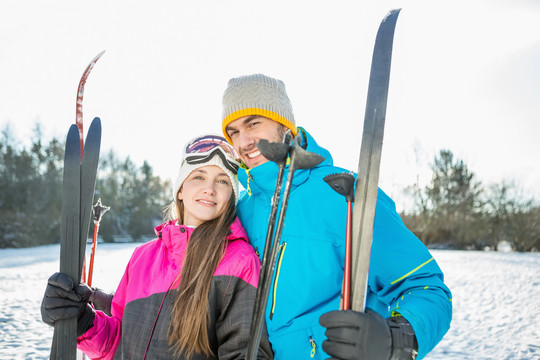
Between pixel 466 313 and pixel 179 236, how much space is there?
23.8 ft

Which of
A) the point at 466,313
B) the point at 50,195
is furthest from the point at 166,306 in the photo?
the point at 50,195

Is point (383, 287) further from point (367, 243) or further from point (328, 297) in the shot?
point (367, 243)

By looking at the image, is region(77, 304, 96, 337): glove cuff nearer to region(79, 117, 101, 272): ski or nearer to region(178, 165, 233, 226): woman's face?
region(79, 117, 101, 272): ski

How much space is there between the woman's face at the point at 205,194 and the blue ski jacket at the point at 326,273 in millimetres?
507

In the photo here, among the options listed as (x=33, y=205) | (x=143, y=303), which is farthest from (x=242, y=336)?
(x=33, y=205)

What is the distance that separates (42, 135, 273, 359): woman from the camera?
5.07ft

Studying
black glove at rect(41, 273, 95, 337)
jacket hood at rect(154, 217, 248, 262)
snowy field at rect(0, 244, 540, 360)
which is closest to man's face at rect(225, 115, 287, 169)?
jacket hood at rect(154, 217, 248, 262)

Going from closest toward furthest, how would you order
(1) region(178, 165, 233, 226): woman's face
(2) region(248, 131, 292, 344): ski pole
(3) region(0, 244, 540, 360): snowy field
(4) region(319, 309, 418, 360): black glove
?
(4) region(319, 309, 418, 360): black glove → (2) region(248, 131, 292, 344): ski pole → (1) region(178, 165, 233, 226): woman's face → (3) region(0, 244, 540, 360): snowy field

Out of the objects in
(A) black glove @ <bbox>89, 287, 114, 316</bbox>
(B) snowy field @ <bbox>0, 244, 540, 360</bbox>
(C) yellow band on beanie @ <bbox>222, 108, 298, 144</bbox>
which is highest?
(C) yellow band on beanie @ <bbox>222, 108, 298, 144</bbox>

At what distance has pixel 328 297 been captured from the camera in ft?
4.72

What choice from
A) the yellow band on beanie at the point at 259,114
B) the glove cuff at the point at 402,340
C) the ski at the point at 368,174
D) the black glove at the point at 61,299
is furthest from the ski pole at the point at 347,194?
the black glove at the point at 61,299

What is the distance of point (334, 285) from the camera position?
1.43m

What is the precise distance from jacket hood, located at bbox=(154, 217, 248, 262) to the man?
0.25 ft

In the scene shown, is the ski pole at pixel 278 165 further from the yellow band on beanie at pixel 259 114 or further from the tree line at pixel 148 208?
the tree line at pixel 148 208
